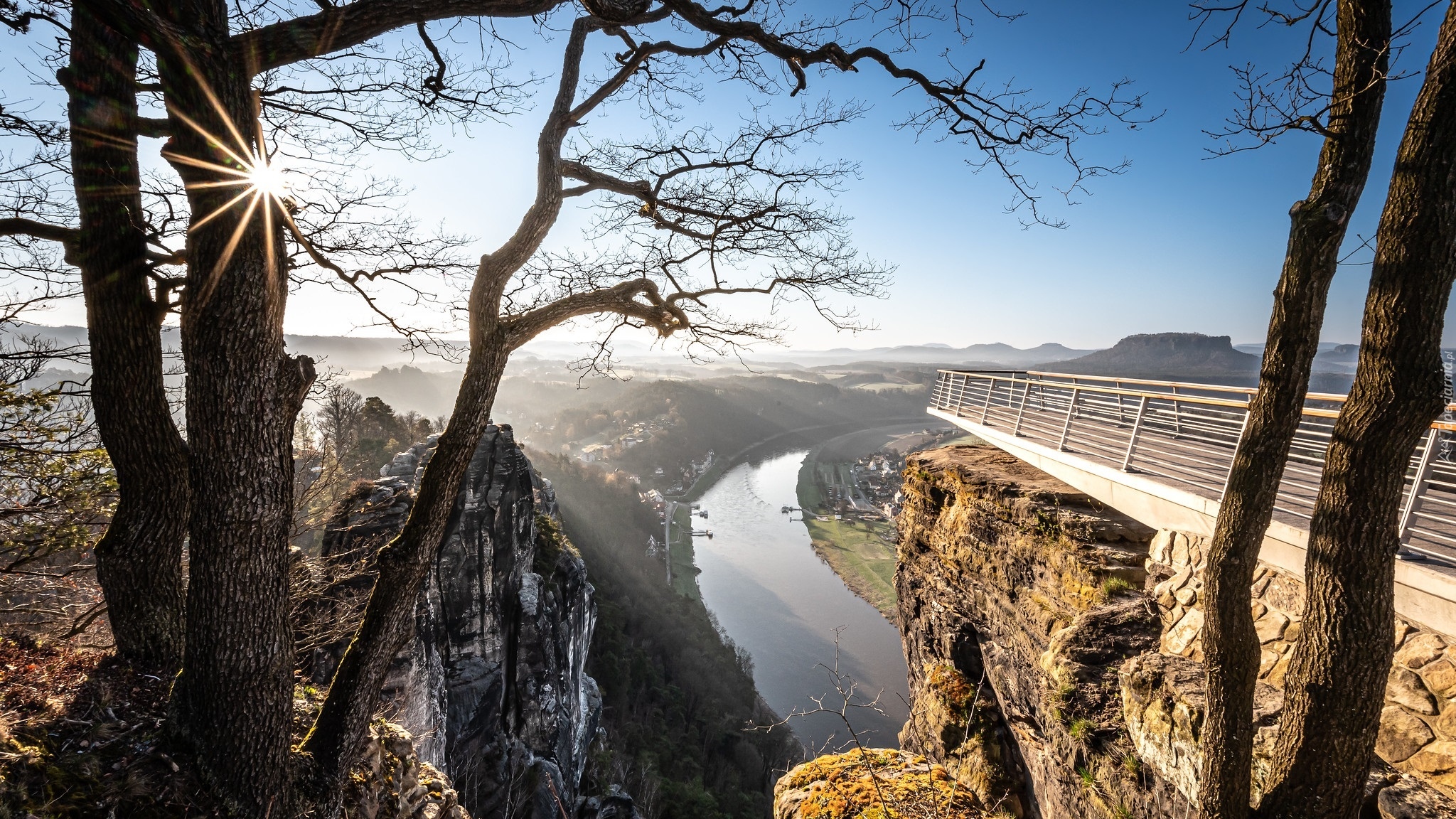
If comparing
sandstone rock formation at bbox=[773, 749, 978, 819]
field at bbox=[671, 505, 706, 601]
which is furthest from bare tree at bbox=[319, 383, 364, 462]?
field at bbox=[671, 505, 706, 601]

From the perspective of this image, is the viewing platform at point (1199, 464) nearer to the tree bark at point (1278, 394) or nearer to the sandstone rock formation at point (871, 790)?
the tree bark at point (1278, 394)

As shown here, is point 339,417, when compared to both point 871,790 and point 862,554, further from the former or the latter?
point 862,554

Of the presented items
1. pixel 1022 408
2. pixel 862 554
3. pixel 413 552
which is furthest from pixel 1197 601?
pixel 862 554

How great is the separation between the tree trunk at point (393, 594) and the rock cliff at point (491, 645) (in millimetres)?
6508

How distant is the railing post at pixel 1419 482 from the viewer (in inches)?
131

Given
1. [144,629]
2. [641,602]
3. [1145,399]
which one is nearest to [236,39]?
[144,629]

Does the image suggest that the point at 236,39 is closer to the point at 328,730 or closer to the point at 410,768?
the point at 328,730

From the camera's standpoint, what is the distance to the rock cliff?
391 inches

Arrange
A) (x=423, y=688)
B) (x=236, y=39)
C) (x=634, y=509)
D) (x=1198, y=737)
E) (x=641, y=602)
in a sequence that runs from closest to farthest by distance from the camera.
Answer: (x=236, y=39), (x=1198, y=737), (x=423, y=688), (x=641, y=602), (x=634, y=509)

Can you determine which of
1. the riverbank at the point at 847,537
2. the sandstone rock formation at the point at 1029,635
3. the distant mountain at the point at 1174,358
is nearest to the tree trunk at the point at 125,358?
the sandstone rock formation at the point at 1029,635

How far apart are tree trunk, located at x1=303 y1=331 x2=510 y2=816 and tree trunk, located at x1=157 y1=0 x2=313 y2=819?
251mm

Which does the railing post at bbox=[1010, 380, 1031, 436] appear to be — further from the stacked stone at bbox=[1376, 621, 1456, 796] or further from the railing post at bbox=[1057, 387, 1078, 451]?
the stacked stone at bbox=[1376, 621, 1456, 796]

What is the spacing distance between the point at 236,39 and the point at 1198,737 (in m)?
6.21

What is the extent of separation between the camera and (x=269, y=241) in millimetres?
2551
